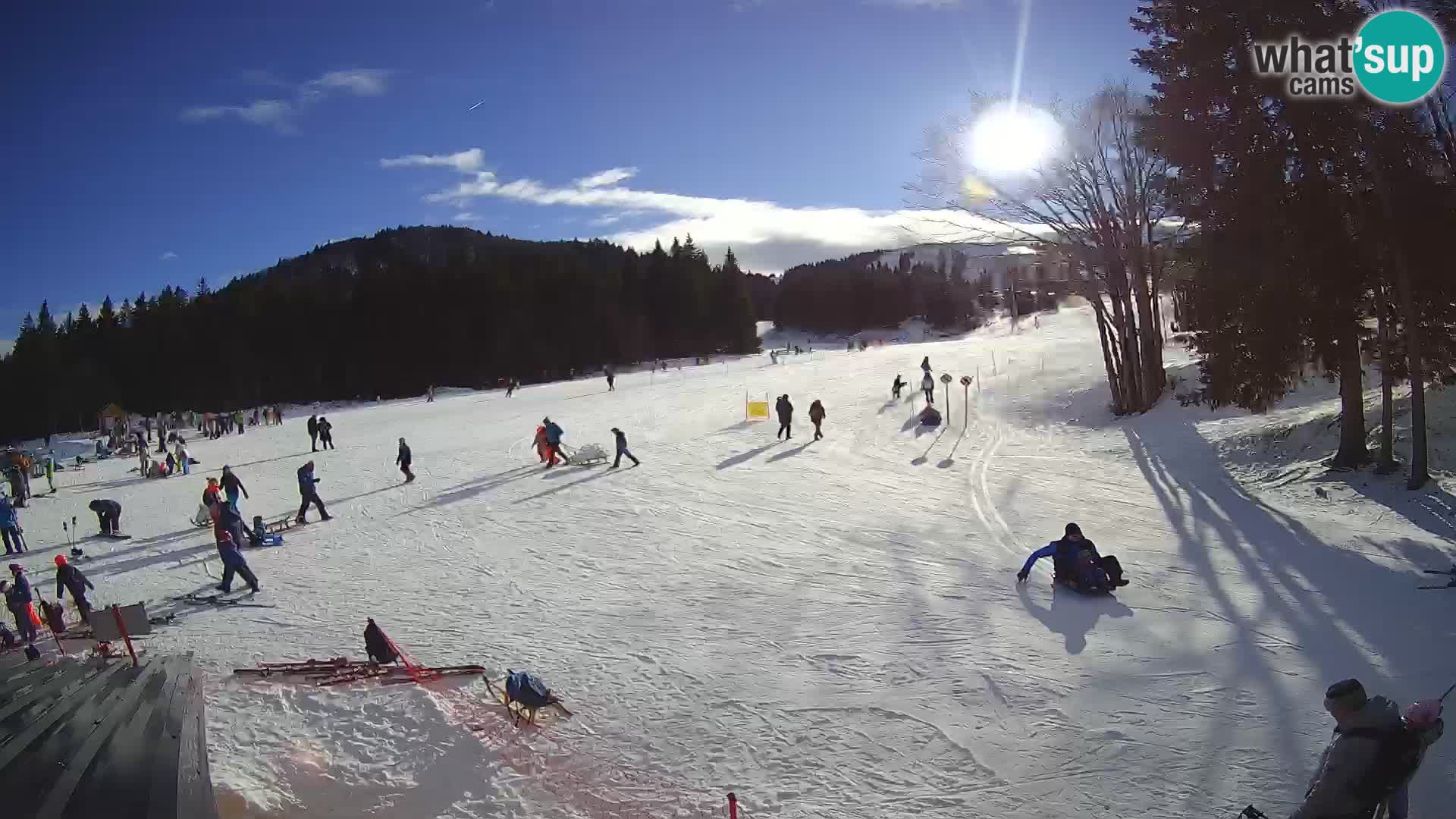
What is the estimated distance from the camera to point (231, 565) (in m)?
12.9

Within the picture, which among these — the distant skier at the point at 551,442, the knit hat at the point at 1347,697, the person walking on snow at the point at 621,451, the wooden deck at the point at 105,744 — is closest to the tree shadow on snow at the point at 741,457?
the person walking on snow at the point at 621,451

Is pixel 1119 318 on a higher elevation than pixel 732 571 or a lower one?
higher

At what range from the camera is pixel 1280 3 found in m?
14.2

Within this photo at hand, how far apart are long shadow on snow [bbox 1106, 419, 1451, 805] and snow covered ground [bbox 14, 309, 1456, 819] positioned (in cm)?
4

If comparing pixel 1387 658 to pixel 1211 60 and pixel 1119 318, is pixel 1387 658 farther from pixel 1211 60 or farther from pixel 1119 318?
pixel 1119 318

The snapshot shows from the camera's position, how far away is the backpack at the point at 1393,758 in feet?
14.5

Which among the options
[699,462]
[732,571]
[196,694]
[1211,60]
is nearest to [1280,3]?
[1211,60]

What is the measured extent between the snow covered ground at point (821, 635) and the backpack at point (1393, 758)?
1781 millimetres

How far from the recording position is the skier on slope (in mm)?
4434

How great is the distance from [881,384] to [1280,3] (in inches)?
937

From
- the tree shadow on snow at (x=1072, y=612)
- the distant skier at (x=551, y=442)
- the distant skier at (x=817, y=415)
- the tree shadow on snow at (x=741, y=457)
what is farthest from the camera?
the distant skier at (x=817, y=415)

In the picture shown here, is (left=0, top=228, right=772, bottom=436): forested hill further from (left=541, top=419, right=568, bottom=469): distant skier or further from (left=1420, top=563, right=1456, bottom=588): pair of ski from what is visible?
(left=1420, top=563, right=1456, bottom=588): pair of ski

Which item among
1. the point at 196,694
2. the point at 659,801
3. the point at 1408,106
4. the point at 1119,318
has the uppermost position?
the point at 1408,106

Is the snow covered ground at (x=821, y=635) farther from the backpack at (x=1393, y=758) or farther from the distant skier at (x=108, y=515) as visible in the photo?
the backpack at (x=1393, y=758)
